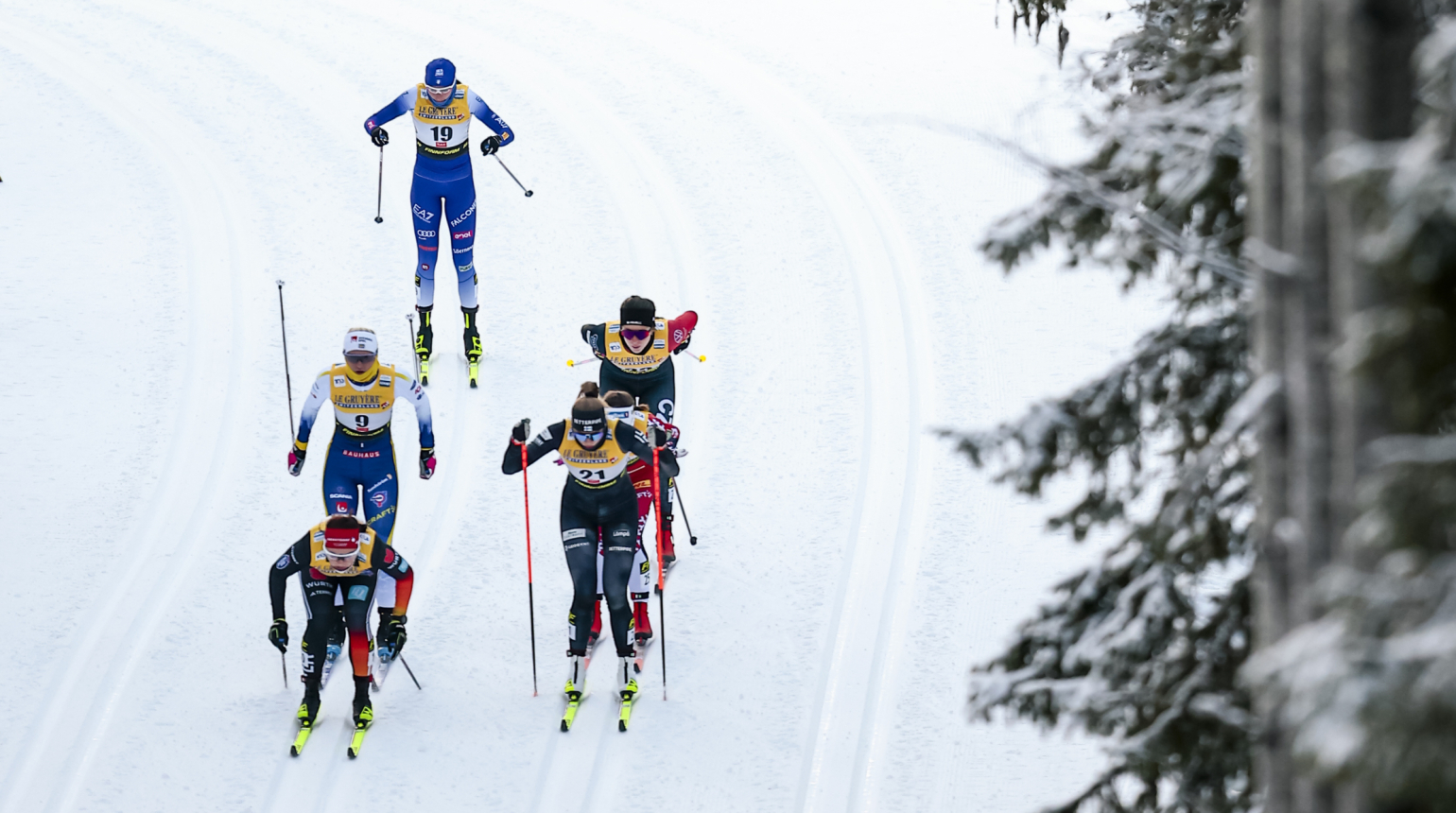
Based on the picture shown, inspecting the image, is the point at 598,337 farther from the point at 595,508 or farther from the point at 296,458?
the point at 296,458

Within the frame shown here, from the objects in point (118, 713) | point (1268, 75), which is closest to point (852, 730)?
point (118, 713)

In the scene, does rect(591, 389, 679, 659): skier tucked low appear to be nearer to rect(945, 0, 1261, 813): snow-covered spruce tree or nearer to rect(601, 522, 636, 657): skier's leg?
rect(601, 522, 636, 657): skier's leg

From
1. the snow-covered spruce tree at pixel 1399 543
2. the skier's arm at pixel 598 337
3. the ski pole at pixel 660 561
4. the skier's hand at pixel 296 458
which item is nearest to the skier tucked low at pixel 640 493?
the ski pole at pixel 660 561

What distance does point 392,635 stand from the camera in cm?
1056

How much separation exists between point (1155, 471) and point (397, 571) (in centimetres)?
625

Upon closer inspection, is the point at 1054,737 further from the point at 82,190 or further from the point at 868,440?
the point at 82,190

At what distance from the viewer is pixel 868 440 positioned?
13.8 meters

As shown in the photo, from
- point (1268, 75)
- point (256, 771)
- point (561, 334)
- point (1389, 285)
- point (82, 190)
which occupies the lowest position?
point (256, 771)

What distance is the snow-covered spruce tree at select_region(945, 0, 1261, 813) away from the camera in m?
4.96

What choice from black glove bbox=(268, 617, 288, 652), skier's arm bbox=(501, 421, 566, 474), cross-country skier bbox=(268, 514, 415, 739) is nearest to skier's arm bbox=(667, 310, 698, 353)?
skier's arm bbox=(501, 421, 566, 474)

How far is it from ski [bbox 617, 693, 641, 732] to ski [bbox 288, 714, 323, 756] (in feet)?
6.85

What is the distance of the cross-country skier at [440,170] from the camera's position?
13680 mm

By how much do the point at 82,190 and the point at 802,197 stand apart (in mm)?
8818

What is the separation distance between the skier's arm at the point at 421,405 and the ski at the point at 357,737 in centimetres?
223
